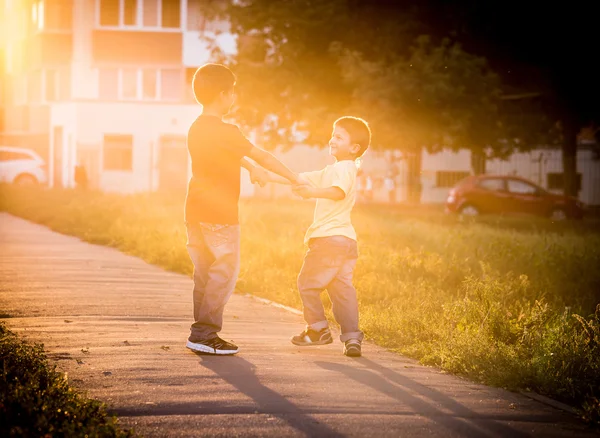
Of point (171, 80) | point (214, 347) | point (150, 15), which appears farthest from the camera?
point (171, 80)

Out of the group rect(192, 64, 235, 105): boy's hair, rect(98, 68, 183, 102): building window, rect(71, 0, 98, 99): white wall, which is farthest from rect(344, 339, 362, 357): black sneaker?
rect(71, 0, 98, 99): white wall

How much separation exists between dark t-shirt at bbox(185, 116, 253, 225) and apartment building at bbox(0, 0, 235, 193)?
1452 inches

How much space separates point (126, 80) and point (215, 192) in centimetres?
3879

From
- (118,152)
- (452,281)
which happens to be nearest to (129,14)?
(118,152)

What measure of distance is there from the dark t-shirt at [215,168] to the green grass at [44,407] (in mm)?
1600

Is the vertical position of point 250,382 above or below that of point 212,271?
below

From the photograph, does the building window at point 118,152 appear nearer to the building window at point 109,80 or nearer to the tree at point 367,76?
the building window at point 109,80

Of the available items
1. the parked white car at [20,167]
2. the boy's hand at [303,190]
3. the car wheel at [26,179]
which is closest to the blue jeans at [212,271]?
the boy's hand at [303,190]

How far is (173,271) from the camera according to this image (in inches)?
513

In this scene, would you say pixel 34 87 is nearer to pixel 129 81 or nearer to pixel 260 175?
pixel 129 81

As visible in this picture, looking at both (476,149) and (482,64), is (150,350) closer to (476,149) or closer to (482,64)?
(482,64)

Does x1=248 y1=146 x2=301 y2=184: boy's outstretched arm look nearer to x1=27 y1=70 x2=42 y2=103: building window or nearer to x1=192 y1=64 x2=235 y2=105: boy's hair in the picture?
x1=192 y1=64 x2=235 y2=105: boy's hair

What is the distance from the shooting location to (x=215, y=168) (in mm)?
6820

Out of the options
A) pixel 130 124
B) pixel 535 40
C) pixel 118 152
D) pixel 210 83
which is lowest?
pixel 210 83
